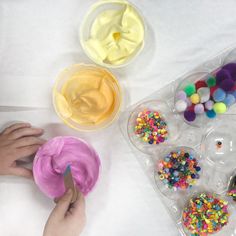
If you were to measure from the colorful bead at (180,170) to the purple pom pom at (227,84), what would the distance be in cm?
16

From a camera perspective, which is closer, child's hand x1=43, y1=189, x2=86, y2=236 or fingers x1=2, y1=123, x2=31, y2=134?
child's hand x1=43, y1=189, x2=86, y2=236

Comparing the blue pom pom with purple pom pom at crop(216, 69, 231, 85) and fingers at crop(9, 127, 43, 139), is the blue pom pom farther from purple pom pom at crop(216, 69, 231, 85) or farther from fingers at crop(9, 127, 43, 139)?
fingers at crop(9, 127, 43, 139)

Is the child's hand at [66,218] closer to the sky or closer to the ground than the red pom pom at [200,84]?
closer to the ground

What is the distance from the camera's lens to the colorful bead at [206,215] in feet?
2.59

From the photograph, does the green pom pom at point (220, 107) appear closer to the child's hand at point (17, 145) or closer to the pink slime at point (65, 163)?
the pink slime at point (65, 163)

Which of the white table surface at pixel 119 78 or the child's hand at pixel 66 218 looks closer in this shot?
the child's hand at pixel 66 218

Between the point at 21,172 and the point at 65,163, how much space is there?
9cm

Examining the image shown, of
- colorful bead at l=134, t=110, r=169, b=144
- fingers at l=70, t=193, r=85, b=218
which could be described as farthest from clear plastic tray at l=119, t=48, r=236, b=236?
fingers at l=70, t=193, r=85, b=218

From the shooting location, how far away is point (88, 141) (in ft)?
2.76

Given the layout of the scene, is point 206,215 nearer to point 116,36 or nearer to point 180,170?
point 180,170

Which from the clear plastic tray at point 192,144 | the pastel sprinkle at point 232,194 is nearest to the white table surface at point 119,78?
the clear plastic tray at point 192,144

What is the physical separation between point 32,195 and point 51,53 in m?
0.32

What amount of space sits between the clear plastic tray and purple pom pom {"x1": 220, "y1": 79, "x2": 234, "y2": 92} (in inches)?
2.4

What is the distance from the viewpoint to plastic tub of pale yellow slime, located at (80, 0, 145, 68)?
0.82 m
